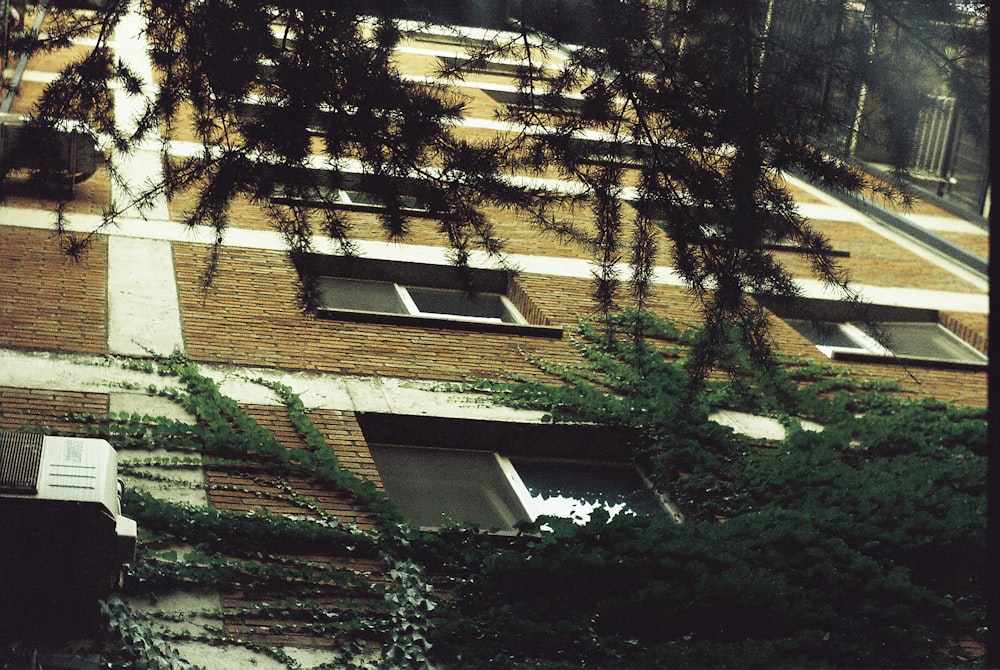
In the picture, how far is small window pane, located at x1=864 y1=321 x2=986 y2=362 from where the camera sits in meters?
14.3

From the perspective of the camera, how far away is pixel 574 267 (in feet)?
46.5

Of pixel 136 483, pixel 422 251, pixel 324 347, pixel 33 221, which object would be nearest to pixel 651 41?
pixel 136 483

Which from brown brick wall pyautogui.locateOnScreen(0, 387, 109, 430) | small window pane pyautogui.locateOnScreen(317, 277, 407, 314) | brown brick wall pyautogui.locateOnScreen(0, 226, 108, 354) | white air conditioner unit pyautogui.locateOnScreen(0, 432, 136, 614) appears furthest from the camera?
small window pane pyautogui.locateOnScreen(317, 277, 407, 314)

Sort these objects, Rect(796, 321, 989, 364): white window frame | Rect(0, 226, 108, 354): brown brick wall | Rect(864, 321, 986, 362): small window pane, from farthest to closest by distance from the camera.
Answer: Rect(864, 321, 986, 362): small window pane
Rect(796, 321, 989, 364): white window frame
Rect(0, 226, 108, 354): brown brick wall

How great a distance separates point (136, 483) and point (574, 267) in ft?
24.2

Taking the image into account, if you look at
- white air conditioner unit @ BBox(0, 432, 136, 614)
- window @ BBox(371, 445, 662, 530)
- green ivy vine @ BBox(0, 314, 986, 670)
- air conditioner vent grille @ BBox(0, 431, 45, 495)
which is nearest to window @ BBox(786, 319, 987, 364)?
green ivy vine @ BBox(0, 314, 986, 670)

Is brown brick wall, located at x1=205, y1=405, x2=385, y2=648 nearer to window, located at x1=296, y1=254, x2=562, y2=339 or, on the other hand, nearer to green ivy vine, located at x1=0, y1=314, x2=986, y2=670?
green ivy vine, located at x1=0, y1=314, x2=986, y2=670

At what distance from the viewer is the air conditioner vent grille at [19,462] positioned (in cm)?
584

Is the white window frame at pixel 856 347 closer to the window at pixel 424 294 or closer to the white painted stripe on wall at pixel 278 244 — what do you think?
the white painted stripe on wall at pixel 278 244

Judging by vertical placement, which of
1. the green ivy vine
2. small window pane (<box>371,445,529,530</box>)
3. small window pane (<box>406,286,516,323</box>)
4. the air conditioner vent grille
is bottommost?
small window pane (<box>371,445,529,530</box>)

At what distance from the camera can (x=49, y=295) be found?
35.9 feet

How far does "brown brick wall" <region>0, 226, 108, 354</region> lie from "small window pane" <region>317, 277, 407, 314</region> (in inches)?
88.7

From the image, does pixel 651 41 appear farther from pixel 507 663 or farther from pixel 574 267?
pixel 574 267

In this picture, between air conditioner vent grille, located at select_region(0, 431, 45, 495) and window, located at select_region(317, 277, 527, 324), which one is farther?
window, located at select_region(317, 277, 527, 324)
